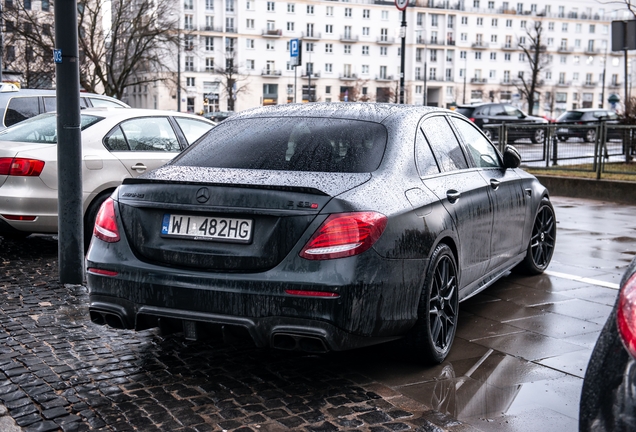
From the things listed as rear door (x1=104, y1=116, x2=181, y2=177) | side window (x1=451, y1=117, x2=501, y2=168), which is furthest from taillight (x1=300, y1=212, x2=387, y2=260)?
rear door (x1=104, y1=116, x2=181, y2=177)

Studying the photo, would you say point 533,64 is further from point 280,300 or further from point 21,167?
point 280,300

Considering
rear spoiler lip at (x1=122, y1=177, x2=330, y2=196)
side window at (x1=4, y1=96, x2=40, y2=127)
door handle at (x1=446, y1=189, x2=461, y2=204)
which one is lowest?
door handle at (x1=446, y1=189, x2=461, y2=204)

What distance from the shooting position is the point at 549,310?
600 cm

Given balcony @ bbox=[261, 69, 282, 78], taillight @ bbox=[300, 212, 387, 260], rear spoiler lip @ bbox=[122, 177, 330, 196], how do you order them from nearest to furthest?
taillight @ bbox=[300, 212, 387, 260] < rear spoiler lip @ bbox=[122, 177, 330, 196] < balcony @ bbox=[261, 69, 282, 78]

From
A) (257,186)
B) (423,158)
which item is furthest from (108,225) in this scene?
(423,158)

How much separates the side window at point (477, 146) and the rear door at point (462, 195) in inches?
8.4

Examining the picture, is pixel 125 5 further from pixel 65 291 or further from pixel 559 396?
pixel 559 396

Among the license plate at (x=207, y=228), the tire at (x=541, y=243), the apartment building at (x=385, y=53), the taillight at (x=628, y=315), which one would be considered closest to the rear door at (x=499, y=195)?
the tire at (x=541, y=243)

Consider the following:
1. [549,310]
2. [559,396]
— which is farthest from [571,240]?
[559,396]

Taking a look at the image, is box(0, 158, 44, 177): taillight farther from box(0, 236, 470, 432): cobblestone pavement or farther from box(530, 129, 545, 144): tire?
box(530, 129, 545, 144): tire

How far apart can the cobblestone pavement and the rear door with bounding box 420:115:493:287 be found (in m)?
1.05

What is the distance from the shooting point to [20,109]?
12.1m

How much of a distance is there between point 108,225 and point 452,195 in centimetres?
205

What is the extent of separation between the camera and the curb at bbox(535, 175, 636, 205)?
14.3m
